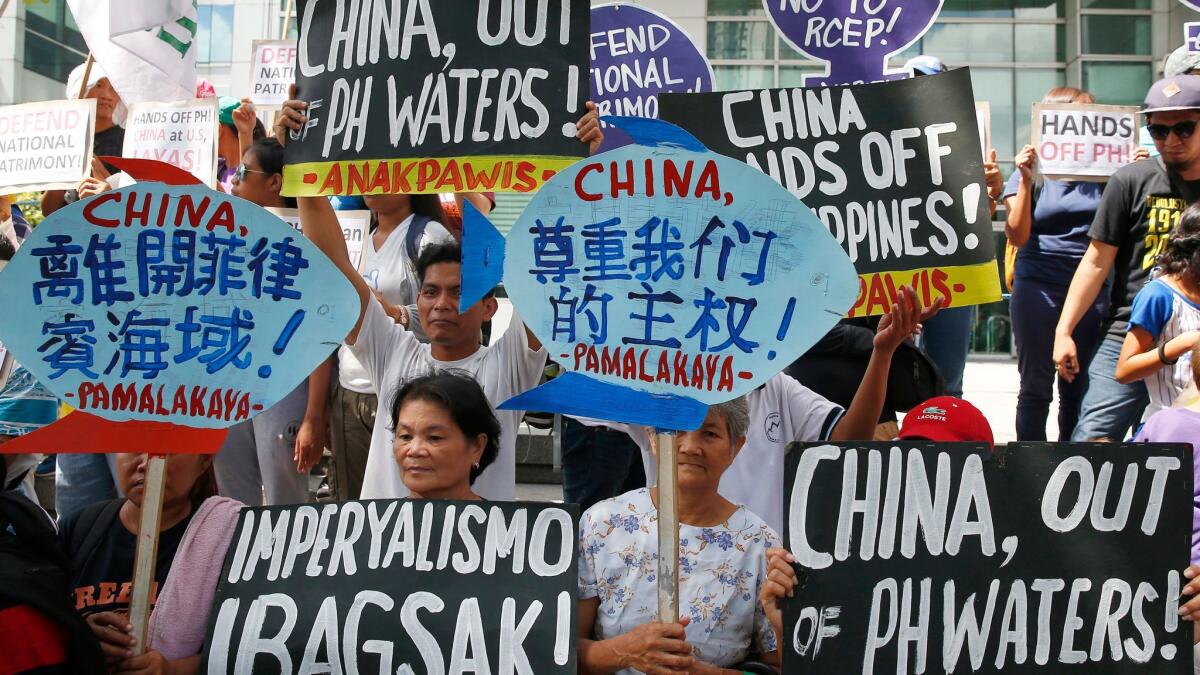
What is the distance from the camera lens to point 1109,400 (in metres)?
4.40

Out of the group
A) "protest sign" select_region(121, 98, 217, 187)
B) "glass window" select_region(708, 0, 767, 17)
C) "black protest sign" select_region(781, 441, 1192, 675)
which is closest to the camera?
"black protest sign" select_region(781, 441, 1192, 675)

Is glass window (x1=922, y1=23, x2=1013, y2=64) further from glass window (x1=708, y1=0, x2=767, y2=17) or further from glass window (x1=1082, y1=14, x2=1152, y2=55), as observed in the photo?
glass window (x1=708, y1=0, x2=767, y2=17)

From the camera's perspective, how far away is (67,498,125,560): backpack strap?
8.95ft

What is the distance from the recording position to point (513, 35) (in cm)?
323

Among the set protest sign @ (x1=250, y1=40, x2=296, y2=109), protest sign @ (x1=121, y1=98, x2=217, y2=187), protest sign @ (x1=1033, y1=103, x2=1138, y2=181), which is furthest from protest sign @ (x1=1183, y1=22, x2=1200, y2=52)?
protest sign @ (x1=250, y1=40, x2=296, y2=109)

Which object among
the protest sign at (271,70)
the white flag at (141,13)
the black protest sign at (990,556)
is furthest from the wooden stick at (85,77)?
the black protest sign at (990,556)

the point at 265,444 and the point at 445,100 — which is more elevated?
the point at 445,100

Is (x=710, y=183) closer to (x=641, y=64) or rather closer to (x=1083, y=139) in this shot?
(x=641, y=64)

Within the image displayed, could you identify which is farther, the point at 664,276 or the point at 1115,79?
the point at 1115,79

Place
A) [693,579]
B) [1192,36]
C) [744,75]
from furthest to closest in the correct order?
[744,75], [1192,36], [693,579]

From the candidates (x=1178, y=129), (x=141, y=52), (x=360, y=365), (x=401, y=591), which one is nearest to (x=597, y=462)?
(x=360, y=365)

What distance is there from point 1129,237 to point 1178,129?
464mm

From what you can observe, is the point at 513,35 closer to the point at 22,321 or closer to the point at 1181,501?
the point at 22,321

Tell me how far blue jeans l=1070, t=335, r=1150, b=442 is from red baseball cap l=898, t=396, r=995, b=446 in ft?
5.49
